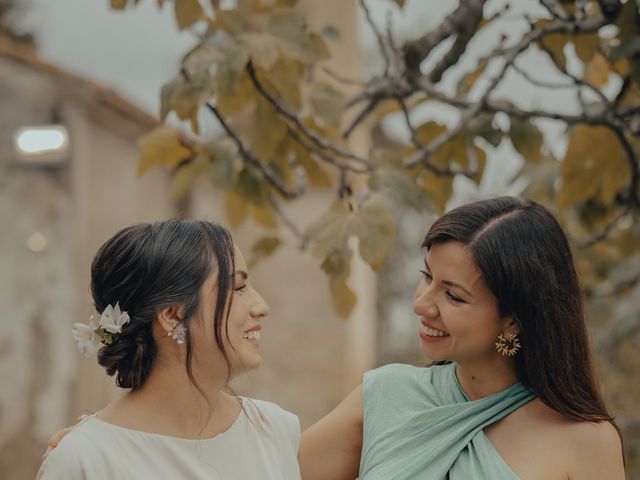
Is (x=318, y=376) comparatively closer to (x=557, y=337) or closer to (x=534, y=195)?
(x=534, y=195)

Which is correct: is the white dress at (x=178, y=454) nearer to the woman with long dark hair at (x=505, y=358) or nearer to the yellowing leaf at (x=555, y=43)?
the woman with long dark hair at (x=505, y=358)

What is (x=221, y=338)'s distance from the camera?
6.94 ft

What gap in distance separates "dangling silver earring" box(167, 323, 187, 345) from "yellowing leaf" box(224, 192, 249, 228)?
0.97m

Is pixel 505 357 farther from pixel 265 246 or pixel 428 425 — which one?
pixel 265 246

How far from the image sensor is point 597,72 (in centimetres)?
365

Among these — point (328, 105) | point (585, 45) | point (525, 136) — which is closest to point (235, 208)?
point (328, 105)

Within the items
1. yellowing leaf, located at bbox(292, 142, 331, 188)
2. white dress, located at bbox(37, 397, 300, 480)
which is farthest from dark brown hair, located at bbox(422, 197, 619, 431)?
yellowing leaf, located at bbox(292, 142, 331, 188)

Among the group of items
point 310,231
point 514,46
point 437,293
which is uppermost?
point 514,46

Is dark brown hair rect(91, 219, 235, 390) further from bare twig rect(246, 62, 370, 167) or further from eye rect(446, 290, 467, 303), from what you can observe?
bare twig rect(246, 62, 370, 167)

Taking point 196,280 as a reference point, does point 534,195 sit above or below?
below

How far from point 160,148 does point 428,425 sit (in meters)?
1.07

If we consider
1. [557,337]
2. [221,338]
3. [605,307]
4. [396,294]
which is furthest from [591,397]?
[396,294]

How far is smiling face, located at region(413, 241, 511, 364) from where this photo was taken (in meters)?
2.25

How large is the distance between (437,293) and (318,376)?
4104mm
